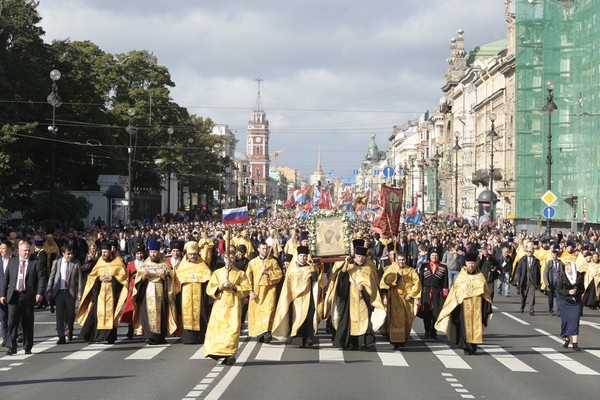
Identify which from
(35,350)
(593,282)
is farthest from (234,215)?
(35,350)

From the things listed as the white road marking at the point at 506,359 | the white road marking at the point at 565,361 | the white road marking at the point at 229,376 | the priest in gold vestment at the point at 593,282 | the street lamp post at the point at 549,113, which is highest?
the street lamp post at the point at 549,113

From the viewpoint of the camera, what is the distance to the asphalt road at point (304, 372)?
12.0 m

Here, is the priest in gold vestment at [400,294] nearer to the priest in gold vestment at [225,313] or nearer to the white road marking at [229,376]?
the white road marking at [229,376]

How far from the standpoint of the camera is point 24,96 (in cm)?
5416

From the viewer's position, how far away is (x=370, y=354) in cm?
1600

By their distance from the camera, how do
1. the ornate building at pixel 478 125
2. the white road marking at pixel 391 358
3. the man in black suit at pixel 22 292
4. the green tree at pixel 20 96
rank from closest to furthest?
1. the white road marking at pixel 391 358
2. the man in black suit at pixel 22 292
3. the green tree at pixel 20 96
4. the ornate building at pixel 478 125

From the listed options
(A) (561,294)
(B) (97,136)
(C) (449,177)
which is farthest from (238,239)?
(C) (449,177)

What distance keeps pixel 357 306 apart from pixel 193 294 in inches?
98.1

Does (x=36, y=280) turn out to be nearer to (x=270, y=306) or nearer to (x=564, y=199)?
(x=270, y=306)

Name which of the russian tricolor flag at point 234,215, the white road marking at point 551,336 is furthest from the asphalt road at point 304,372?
the russian tricolor flag at point 234,215

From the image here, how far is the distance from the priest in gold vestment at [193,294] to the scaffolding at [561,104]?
28573mm

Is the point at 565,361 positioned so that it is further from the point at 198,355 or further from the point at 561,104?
the point at 561,104

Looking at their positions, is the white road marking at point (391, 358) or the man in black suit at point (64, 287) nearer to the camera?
the white road marking at point (391, 358)

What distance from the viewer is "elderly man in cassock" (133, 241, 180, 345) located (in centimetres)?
1689
